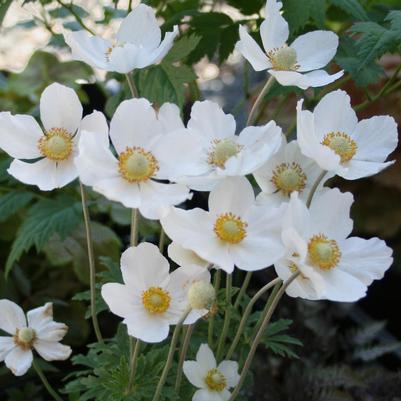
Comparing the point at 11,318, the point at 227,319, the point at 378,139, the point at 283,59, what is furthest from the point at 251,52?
the point at 11,318

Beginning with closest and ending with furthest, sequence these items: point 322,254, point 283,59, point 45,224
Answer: point 322,254, point 283,59, point 45,224

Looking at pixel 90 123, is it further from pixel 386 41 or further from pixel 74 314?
pixel 74 314

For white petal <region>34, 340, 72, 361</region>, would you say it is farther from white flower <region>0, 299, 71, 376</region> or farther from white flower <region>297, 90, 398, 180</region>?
white flower <region>297, 90, 398, 180</region>

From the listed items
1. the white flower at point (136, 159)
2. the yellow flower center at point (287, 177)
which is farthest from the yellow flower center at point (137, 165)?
the yellow flower center at point (287, 177)

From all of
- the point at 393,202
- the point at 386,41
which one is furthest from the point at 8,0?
the point at 393,202

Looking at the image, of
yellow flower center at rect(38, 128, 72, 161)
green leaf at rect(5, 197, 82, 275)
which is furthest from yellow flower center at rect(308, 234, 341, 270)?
green leaf at rect(5, 197, 82, 275)

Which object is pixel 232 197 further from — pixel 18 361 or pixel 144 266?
pixel 18 361
